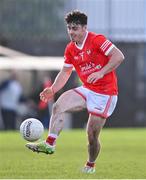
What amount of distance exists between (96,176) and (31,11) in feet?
91.7

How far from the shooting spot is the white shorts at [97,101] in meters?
13.3

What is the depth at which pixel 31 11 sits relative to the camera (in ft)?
132

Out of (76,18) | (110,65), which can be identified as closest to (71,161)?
(110,65)

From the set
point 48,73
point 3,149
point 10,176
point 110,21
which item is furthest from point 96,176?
point 110,21

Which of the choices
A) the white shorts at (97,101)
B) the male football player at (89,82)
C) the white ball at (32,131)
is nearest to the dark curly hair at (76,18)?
the male football player at (89,82)

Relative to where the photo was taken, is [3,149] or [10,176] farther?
[3,149]

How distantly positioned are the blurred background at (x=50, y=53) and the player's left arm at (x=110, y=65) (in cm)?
1787

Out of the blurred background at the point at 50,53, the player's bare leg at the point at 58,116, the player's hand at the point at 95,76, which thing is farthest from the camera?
the blurred background at the point at 50,53

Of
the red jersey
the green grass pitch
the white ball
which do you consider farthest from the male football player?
the green grass pitch

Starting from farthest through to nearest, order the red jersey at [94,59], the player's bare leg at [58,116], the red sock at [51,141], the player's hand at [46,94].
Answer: the player's hand at [46,94] → the red jersey at [94,59] → the red sock at [51,141] → the player's bare leg at [58,116]

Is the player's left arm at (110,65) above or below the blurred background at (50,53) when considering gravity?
above

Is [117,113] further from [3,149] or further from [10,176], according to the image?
[10,176]

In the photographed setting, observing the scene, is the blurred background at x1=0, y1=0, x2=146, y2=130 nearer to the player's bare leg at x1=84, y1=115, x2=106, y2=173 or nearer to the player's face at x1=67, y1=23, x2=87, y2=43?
the player's bare leg at x1=84, y1=115, x2=106, y2=173

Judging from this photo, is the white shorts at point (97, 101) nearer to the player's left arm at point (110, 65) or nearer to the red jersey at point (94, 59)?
the red jersey at point (94, 59)
